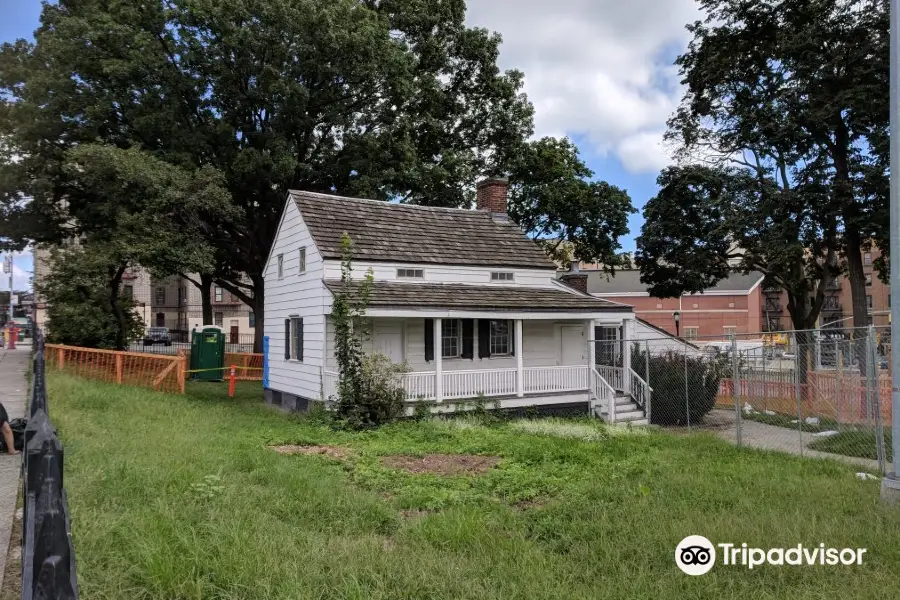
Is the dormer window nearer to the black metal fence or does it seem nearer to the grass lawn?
the grass lawn

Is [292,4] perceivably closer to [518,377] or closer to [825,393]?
[518,377]

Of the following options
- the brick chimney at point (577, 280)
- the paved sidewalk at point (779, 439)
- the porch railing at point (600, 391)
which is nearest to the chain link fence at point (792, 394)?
the paved sidewalk at point (779, 439)

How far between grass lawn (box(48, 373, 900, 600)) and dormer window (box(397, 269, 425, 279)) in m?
7.33

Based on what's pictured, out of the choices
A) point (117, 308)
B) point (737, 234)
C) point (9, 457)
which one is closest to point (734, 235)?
point (737, 234)

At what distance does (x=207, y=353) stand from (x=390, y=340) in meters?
11.2

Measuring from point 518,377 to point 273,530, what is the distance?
11.9 meters

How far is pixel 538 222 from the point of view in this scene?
114 feet

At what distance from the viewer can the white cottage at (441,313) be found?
15.9 metres

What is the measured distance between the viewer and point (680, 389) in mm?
18172

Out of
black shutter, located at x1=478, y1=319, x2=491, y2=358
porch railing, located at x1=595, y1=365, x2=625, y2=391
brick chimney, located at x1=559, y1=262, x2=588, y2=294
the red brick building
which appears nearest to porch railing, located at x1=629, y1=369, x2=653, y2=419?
porch railing, located at x1=595, y1=365, x2=625, y2=391

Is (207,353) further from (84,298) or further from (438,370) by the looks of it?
(438,370)

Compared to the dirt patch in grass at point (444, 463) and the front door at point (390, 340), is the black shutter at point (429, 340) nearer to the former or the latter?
the front door at point (390, 340)

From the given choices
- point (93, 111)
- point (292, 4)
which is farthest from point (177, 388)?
point (292, 4)

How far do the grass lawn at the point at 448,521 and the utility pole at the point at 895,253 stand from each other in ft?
1.37
